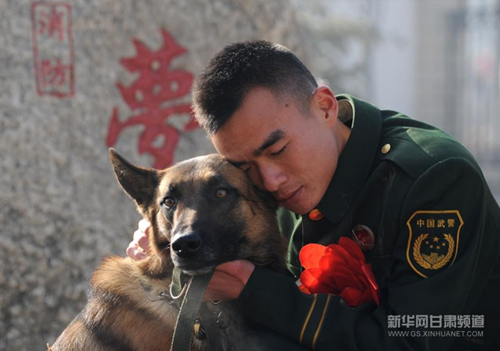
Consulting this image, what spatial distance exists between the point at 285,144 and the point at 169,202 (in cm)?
52

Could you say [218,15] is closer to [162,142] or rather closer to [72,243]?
[162,142]

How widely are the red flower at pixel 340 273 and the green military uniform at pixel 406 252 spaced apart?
0.19 ft

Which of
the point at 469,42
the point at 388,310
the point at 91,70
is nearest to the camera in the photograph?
the point at 388,310

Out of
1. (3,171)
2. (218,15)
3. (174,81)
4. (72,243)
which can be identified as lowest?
(72,243)

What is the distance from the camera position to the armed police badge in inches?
93.8

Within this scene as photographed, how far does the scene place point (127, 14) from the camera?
14.4 feet

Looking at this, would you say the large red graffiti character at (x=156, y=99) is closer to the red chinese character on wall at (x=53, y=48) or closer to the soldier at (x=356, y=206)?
the red chinese character on wall at (x=53, y=48)

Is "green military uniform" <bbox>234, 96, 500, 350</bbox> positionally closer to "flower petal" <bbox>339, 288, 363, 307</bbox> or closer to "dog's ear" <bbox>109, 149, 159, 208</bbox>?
"flower petal" <bbox>339, 288, 363, 307</bbox>

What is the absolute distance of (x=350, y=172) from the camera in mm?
2766

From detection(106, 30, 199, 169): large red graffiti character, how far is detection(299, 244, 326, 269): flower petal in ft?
6.02

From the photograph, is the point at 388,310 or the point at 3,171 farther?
the point at 3,171

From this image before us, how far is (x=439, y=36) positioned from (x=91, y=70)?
Answer: 12078mm

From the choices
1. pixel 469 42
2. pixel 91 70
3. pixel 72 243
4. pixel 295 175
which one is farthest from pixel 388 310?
pixel 469 42

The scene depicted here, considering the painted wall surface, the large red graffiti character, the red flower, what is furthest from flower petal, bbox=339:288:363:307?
the large red graffiti character
